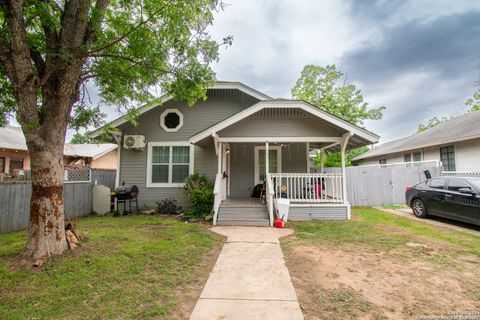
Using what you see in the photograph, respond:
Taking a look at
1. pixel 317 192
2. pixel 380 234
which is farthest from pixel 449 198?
pixel 317 192

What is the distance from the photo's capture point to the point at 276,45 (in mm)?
12945

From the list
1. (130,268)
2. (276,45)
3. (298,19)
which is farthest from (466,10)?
(130,268)

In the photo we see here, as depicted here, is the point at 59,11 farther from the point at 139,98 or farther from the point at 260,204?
the point at 260,204

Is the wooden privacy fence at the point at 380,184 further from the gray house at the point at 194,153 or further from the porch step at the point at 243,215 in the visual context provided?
the porch step at the point at 243,215

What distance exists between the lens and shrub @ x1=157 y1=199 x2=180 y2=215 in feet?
27.9

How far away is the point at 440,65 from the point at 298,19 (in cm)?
1235

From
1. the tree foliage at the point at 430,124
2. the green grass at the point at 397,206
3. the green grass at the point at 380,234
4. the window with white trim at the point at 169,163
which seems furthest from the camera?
the tree foliage at the point at 430,124

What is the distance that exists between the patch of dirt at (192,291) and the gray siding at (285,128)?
4.45 metres

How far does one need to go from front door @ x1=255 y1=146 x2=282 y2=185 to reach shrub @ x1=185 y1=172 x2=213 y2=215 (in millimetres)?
2217

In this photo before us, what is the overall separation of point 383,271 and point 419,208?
6.05 meters

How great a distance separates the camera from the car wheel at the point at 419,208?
24.9ft

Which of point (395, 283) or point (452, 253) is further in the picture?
point (452, 253)

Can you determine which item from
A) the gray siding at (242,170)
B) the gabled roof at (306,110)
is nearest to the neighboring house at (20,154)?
the gray siding at (242,170)

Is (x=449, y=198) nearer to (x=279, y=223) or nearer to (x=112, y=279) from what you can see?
(x=279, y=223)
